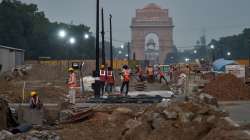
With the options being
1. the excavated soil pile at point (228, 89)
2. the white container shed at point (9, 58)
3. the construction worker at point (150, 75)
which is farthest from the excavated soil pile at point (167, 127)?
the white container shed at point (9, 58)

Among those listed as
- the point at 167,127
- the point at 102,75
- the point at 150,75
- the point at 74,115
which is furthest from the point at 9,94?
the point at 167,127

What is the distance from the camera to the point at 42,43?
94.8m

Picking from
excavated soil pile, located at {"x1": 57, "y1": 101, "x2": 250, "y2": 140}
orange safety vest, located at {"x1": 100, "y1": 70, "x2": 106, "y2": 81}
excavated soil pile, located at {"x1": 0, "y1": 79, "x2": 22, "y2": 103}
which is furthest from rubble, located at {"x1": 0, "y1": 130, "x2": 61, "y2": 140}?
orange safety vest, located at {"x1": 100, "y1": 70, "x2": 106, "y2": 81}

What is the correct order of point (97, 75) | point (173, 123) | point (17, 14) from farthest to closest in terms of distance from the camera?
point (17, 14), point (97, 75), point (173, 123)

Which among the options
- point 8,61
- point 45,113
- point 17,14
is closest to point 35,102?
point 45,113

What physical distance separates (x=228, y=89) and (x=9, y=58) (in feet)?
122

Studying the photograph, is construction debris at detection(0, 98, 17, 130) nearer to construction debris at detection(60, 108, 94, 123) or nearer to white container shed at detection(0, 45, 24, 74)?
construction debris at detection(60, 108, 94, 123)

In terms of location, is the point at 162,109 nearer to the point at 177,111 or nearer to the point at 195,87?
the point at 177,111

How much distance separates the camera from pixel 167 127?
1432 cm

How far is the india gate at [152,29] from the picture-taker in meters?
162

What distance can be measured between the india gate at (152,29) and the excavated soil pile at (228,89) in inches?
5087

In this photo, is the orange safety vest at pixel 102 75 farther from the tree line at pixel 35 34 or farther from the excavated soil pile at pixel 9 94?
the tree line at pixel 35 34

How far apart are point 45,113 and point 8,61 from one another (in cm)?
4139

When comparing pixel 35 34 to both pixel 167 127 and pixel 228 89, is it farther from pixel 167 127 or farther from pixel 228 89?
pixel 167 127
